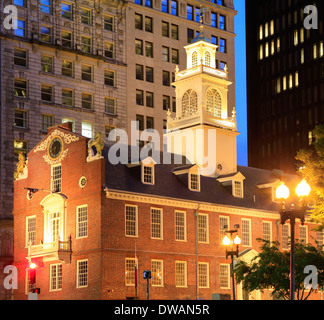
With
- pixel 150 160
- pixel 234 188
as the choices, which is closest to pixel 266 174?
pixel 234 188

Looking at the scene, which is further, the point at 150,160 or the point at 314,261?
the point at 150,160

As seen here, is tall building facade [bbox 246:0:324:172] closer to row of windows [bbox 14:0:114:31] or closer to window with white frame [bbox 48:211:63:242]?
row of windows [bbox 14:0:114:31]

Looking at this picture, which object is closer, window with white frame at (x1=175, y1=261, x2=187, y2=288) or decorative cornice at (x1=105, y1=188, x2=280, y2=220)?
decorative cornice at (x1=105, y1=188, x2=280, y2=220)

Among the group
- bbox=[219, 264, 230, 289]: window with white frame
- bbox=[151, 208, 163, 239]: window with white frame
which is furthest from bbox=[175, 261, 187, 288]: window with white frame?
bbox=[219, 264, 230, 289]: window with white frame

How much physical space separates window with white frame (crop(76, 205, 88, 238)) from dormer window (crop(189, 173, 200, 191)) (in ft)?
36.5

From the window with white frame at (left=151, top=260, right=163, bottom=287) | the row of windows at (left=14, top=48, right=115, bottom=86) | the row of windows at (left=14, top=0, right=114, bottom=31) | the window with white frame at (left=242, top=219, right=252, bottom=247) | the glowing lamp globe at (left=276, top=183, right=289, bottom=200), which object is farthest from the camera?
the row of windows at (left=14, top=0, right=114, bottom=31)

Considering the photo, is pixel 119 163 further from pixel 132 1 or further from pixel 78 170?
pixel 132 1

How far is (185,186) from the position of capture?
64.0 m

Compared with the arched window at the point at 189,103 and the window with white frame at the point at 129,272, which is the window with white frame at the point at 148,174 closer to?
the window with white frame at the point at 129,272

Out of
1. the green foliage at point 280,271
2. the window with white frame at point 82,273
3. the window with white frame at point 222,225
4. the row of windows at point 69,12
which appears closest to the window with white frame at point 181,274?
the window with white frame at point 222,225

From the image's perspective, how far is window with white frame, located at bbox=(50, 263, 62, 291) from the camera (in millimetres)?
57806

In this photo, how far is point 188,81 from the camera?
7325 centimetres

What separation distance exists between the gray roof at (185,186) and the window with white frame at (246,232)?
4.96ft
